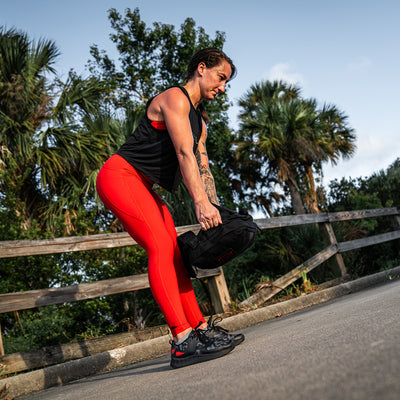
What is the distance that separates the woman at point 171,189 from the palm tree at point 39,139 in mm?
6440

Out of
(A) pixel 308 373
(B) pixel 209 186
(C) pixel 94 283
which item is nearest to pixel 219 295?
(C) pixel 94 283

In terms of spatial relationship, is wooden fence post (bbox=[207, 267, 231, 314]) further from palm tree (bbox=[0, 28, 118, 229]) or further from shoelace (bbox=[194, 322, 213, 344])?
palm tree (bbox=[0, 28, 118, 229])

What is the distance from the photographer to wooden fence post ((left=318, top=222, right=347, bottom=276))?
5816 millimetres

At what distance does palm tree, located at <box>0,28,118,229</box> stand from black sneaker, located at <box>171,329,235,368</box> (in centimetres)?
680

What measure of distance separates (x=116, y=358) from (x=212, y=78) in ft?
7.36

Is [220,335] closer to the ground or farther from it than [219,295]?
closer to the ground

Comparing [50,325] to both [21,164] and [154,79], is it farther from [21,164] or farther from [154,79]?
[154,79]

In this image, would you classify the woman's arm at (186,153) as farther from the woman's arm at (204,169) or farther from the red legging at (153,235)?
the woman's arm at (204,169)

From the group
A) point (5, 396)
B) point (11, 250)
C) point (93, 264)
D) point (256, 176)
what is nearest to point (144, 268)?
point (93, 264)

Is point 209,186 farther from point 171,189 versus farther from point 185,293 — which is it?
point 185,293

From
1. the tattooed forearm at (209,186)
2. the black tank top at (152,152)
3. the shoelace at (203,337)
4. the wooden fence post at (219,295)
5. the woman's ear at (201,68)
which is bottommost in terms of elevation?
the shoelace at (203,337)

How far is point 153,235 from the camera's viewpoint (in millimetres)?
2229

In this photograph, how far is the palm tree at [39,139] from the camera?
852 centimetres

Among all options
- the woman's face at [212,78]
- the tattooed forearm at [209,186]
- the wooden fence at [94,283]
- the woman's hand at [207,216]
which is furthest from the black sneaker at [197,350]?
the wooden fence at [94,283]
